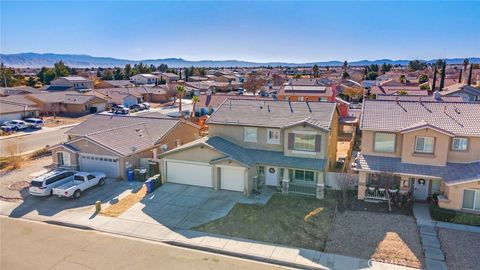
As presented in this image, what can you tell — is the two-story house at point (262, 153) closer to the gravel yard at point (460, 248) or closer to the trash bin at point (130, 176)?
the trash bin at point (130, 176)

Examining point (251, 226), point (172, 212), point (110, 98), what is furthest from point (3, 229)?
point (110, 98)

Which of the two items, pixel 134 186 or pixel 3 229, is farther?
pixel 134 186

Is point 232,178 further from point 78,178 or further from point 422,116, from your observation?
point 422,116

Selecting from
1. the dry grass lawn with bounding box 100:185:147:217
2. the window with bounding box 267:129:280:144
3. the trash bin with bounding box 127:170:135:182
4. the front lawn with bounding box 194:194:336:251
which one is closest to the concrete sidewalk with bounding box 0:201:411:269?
the dry grass lawn with bounding box 100:185:147:217

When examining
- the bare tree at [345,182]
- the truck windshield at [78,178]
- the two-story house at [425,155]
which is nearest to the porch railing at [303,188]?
the bare tree at [345,182]

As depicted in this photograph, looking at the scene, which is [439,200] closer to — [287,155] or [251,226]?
[287,155]

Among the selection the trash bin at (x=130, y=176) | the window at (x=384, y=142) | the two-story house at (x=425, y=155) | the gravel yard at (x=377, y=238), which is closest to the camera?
the gravel yard at (x=377, y=238)

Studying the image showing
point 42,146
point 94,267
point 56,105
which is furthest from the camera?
point 56,105
